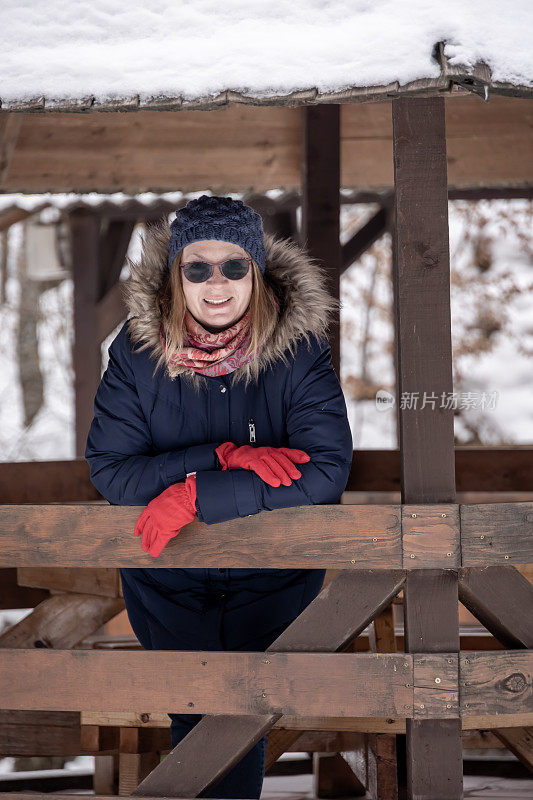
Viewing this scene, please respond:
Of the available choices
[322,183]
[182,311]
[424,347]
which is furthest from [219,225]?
[322,183]

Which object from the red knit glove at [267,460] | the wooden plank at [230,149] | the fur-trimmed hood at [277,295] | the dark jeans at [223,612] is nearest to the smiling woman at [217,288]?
the fur-trimmed hood at [277,295]

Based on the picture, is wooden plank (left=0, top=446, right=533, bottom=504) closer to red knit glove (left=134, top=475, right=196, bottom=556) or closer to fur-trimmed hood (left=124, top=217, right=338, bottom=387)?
fur-trimmed hood (left=124, top=217, right=338, bottom=387)

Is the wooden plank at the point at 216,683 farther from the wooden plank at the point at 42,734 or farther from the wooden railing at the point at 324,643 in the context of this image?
the wooden plank at the point at 42,734

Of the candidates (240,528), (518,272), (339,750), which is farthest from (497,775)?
(518,272)

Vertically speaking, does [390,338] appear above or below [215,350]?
above

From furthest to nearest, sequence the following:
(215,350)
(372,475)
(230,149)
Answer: (230,149) < (372,475) < (215,350)

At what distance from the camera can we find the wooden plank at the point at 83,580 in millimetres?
4008

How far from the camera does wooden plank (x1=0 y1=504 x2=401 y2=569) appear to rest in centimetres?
273

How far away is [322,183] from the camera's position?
14.3ft

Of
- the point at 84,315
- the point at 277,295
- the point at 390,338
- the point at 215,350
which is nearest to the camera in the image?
the point at 215,350

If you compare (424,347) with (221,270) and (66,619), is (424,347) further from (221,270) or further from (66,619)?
(66,619)

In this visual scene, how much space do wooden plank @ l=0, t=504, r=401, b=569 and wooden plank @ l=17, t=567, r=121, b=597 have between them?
1217 mm

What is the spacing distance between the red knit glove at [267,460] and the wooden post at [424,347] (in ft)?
1.11

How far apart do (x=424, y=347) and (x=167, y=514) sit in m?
0.93
